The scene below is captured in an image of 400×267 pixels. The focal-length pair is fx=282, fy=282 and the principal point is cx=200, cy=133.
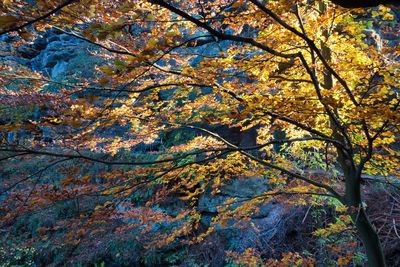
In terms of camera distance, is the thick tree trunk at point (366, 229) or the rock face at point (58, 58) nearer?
the thick tree trunk at point (366, 229)

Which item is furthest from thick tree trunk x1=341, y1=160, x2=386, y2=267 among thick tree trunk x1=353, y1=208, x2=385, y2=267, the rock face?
the rock face

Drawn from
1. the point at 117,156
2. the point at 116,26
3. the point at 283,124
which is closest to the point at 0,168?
the point at 117,156

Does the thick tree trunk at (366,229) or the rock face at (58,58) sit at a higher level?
the rock face at (58,58)

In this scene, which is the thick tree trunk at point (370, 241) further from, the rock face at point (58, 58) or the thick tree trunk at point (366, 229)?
the rock face at point (58, 58)

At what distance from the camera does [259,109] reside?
2.66 meters

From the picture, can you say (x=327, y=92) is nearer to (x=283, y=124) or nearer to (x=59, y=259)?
(x=283, y=124)

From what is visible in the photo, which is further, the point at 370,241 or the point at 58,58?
the point at 58,58

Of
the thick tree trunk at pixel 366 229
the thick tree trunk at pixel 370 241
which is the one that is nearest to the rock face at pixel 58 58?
the thick tree trunk at pixel 366 229

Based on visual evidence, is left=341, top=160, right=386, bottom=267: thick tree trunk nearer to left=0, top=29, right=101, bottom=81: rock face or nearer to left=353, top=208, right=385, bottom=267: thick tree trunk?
left=353, top=208, right=385, bottom=267: thick tree trunk

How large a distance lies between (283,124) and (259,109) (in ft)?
4.12

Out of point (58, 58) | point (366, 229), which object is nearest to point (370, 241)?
point (366, 229)

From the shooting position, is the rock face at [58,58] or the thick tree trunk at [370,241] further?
the rock face at [58,58]

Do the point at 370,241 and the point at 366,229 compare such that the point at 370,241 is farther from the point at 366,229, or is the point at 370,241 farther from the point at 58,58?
the point at 58,58

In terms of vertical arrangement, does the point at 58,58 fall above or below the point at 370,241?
above
